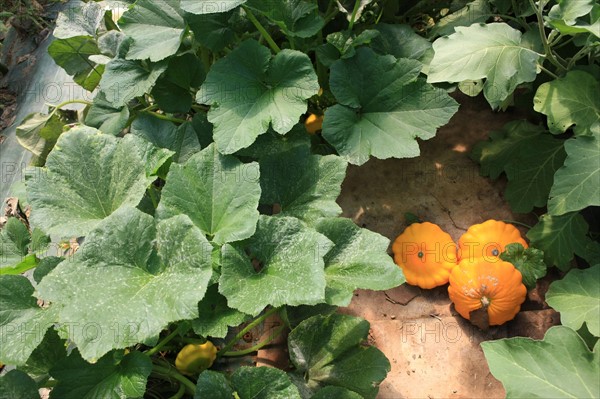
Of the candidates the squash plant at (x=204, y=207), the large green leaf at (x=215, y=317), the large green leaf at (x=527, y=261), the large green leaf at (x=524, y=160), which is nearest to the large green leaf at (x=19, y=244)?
the squash plant at (x=204, y=207)

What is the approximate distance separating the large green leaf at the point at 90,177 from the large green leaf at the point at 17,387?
495 mm

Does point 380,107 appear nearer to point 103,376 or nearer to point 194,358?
point 194,358

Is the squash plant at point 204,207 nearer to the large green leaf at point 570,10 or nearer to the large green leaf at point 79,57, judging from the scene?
the large green leaf at point 79,57

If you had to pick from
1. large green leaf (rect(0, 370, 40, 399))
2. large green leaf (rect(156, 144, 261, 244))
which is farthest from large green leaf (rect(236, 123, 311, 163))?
large green leaf (rect(0, 370, 40, 399))

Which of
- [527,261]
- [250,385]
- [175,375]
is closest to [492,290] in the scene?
[527,261]

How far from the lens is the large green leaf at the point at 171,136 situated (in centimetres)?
225

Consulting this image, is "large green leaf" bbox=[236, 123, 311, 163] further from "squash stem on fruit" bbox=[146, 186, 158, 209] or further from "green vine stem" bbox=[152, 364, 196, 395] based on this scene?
"green vine stem" bbox=[152, 364, 196, 395]

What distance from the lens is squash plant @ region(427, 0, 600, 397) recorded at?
164 cm

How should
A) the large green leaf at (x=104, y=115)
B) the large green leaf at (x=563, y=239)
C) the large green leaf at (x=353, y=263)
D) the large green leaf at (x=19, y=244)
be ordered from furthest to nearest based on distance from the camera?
1. the large green leaf at (x=104, y=115)
2. the large green leaf at (x=563, y=239)
3. the large green leaf at (x=19, y=244)
4. the large green leaf at (x=353, y=263)

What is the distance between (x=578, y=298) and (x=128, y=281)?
57.8 inches

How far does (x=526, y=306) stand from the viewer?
231 centimetres

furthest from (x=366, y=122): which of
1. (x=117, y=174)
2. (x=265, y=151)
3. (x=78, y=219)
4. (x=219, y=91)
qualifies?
(x=78, y=219)

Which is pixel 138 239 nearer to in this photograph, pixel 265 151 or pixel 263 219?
pixel 263 219

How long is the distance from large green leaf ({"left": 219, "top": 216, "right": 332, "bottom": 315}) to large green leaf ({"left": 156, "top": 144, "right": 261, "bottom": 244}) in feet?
0.27
